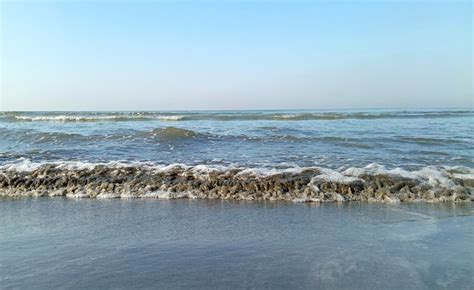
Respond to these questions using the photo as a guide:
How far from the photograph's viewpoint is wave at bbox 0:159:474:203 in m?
5.91

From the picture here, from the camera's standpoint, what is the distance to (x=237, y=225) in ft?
15.4

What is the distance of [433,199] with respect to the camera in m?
5.73

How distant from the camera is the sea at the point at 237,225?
3.27m

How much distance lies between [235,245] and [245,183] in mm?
2449

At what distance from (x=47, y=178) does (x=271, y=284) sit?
5297 mm

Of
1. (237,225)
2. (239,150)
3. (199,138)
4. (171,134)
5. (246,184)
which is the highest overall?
(171,134)

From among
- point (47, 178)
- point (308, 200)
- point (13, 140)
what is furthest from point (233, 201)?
point (13, 140)

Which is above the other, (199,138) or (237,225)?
(199,138)

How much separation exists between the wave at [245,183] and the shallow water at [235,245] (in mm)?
350

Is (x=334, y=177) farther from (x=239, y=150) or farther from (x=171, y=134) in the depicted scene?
(x=171, y=134)

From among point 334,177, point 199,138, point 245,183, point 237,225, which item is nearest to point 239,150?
point 199,138

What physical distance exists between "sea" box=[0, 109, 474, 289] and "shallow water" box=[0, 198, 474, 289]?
0.02 m

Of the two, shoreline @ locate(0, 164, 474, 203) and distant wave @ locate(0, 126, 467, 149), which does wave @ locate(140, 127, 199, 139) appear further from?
shoreline @ locate(0, 164, 474, 203)

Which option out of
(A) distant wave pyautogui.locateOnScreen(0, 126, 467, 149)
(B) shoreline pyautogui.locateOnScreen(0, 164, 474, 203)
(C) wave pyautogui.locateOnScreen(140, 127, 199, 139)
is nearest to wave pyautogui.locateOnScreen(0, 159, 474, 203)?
(B) shoreline pyautogui.locateOnScreen(0, 164, 474, 203)
